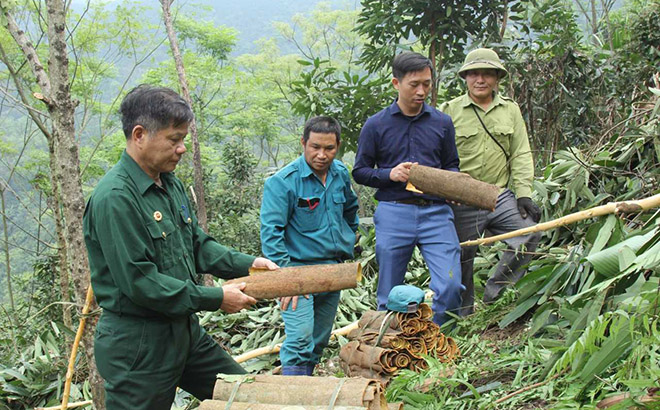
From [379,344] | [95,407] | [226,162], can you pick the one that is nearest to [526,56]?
[379,344]

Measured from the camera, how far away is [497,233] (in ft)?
16.3

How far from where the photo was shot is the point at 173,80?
80.3 ft

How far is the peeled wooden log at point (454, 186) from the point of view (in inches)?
170

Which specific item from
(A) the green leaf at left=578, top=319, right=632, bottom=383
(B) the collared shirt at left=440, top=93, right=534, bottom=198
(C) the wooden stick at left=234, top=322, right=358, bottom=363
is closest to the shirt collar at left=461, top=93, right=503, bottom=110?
(B) the collared shirt at left=440, top=93, right=534, bottom=198

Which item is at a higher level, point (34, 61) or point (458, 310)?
point (34, 61)

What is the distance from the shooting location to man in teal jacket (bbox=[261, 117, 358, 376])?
412cm

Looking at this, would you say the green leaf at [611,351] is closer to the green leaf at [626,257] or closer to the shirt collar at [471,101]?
the green leaf at [626,257]

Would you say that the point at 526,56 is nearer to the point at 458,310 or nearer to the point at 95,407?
the point at 458,310

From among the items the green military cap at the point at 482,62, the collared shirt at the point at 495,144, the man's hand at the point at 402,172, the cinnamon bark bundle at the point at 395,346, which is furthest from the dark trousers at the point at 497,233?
the green military cap at the point at 482,62

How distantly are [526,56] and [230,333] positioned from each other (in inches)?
221

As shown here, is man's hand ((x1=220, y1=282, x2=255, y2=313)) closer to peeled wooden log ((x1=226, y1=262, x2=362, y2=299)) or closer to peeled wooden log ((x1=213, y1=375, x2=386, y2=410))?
peeled wooden log ((x1=226, y1=262, x2=362, y2=299))

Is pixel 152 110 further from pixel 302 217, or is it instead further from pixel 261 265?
pixel 302 217

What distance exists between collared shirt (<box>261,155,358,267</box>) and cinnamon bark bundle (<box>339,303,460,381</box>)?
0.57 m

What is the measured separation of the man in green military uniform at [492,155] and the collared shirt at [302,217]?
1.12 m
